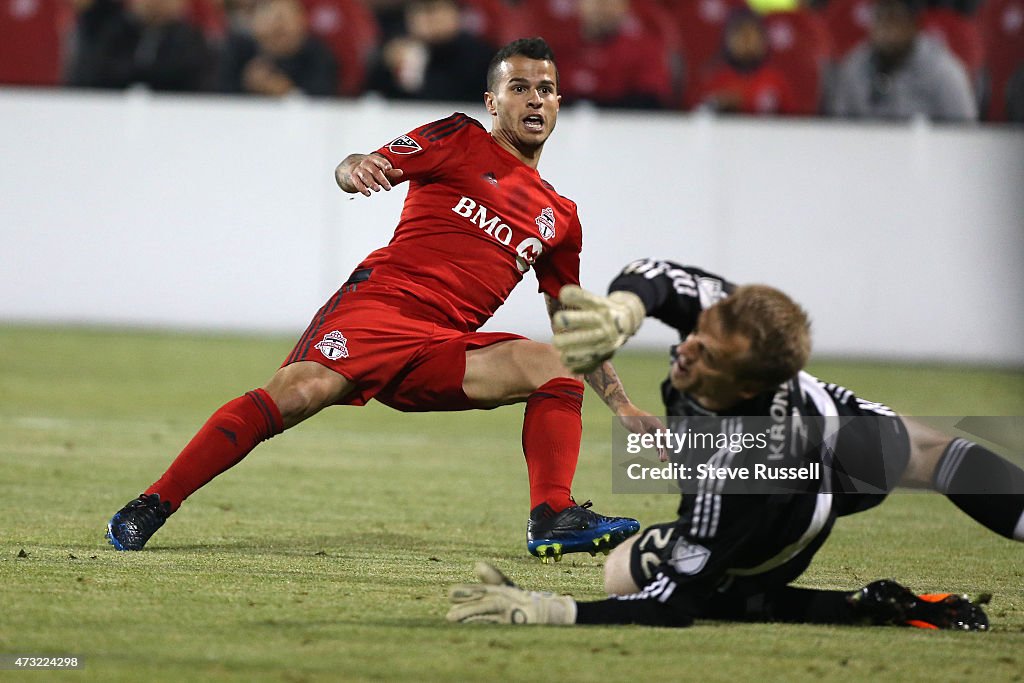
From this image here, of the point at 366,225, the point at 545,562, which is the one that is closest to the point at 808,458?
the point at 545,562

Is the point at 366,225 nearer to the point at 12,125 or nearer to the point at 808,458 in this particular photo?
the point at 12,125

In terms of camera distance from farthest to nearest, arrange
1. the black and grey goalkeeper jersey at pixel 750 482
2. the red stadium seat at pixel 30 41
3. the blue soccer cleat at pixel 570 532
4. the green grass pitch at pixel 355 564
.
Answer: the red stadium seat at pixel 30 41 < the blue soccer cleat at pixel 570 532 < the black and grey goalkeeper jersey at pixel 750 482 < the green grass pitch at pixel 355 564

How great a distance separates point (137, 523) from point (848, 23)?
39.6 feet

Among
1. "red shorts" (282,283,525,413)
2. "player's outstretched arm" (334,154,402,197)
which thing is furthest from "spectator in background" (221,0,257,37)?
"player's outstretched arm" (334,154,402,197)

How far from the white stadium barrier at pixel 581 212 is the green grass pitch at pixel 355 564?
3.28 metres

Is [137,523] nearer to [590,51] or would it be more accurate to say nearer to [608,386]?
[608,386]

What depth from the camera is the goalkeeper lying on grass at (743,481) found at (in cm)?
426

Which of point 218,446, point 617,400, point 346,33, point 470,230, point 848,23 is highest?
point 848,23

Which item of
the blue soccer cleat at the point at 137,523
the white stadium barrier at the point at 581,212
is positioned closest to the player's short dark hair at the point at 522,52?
the blue soccer cleat at the point at 137,523

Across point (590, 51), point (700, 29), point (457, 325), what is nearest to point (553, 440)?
point (457, 325)

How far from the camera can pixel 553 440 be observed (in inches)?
229

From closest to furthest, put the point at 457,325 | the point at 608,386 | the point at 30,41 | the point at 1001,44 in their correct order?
the point at 608,386
the point at 457,325
the point at 1001,44
the point at 30,41

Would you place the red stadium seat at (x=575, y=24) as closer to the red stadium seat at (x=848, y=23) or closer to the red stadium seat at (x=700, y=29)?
the red stadium seat at (x=700, y=29)

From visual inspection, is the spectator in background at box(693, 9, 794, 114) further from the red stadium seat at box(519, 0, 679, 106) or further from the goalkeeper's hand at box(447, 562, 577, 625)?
the goalkeeper's hand at box(447, 562, 577, 625)
